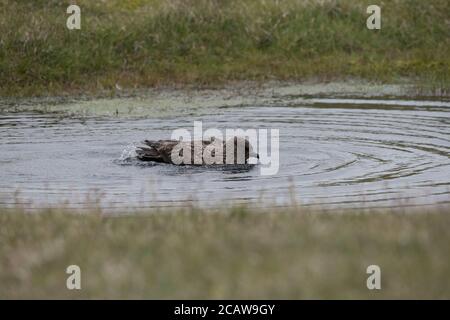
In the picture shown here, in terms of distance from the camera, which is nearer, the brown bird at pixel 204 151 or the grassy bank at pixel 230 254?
the grassy bank at pixel 230 254

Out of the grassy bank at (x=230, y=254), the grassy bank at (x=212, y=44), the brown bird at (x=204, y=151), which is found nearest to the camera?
the grassy bank at (x=230, y=254)

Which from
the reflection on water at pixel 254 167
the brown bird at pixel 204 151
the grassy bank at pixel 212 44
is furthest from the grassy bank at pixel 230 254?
the grassy bank at pixel 212 44

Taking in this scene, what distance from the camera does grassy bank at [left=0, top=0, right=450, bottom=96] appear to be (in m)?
21.8

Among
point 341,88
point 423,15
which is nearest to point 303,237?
point 341,88

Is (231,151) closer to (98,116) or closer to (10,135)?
(10,135)

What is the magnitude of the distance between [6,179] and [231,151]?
9.57 feet

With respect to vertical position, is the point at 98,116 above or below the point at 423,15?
below

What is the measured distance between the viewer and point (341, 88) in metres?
20.8

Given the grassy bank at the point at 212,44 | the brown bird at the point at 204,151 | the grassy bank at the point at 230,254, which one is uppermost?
the grassy bank at the point at 212,44

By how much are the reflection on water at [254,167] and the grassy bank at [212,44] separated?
405 cm

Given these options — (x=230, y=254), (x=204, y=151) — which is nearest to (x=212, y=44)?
(x=204, y=151)

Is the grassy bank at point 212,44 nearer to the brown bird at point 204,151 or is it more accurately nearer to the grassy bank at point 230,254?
the brown bird at point 204,151

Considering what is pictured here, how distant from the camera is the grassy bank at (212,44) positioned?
21781 millimetres

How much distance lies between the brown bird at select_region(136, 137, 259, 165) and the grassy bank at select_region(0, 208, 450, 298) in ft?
12.6
